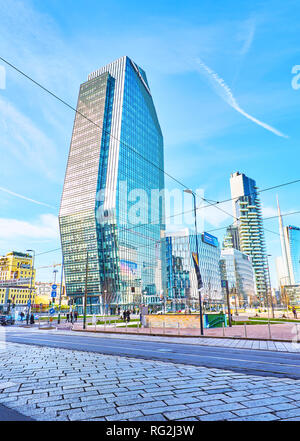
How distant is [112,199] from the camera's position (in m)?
99.1

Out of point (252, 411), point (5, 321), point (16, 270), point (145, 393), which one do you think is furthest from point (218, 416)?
point (16, 270)

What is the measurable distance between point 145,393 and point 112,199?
94115 millimetres

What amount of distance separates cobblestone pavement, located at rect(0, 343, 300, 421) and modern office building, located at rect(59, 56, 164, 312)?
254 feet

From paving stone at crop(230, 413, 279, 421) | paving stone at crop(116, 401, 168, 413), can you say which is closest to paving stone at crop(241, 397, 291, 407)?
paving stone at crop(230, 413, 279, 421)

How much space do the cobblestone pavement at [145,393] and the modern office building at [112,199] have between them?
254ft

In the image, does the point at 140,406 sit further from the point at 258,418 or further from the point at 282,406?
the point at 282,406

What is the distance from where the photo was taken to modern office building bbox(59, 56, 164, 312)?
99.9 meters

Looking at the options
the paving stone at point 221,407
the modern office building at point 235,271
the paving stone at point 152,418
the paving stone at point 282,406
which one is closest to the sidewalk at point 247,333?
the paving stone at point 282,406

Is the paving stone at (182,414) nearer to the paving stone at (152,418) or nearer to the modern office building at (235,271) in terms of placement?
the paving stone at (152,418)

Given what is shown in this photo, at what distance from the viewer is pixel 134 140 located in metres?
118

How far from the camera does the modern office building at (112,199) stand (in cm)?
9988
